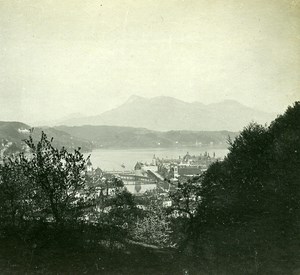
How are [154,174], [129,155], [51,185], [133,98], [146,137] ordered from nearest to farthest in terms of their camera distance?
1. [51,185]
2. [133,98]
3. [154,174]
4. [129,155]
5. [146,137]

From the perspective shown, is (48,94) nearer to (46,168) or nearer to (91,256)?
(46,168)

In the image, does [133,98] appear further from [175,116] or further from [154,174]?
[154,174]

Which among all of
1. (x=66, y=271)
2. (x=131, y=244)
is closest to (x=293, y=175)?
(x=131, y=244)

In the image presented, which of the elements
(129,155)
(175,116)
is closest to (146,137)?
(129,155)

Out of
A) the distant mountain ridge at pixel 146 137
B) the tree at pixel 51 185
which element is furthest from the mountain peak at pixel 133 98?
the tree at pixel 51 185

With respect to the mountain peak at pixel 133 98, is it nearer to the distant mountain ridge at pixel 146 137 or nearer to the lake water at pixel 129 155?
the distant mountain ridge at pixel 146 137

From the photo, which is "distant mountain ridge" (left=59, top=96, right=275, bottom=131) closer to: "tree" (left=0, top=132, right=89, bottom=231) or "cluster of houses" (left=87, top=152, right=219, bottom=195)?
"cluster of houses" (left=87, top=152, right=219, bottom=195)
